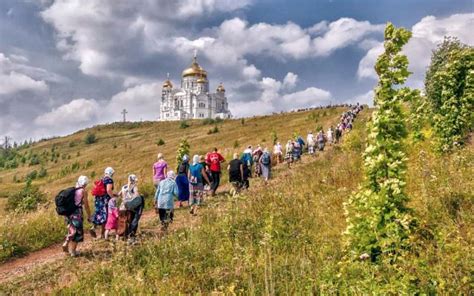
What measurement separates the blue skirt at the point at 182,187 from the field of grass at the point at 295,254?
5.30m

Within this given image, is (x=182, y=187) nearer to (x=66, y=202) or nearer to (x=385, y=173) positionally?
(x=66, y=202)

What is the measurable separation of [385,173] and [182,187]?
34.4ft

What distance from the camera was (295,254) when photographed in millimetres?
7316

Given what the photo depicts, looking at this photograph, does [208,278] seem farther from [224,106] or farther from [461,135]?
[224,106]

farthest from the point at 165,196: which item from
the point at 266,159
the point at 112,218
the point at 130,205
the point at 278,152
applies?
the point at 278,152

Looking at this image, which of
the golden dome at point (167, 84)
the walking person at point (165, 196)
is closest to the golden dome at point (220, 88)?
the golden dome at point (167, 84)

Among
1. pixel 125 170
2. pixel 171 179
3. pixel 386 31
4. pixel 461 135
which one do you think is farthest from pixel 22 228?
pixel 125 170

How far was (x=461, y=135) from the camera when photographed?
15.4 metres

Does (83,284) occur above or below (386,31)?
below

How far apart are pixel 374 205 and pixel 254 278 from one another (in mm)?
2308

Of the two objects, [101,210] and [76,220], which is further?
[101,210]

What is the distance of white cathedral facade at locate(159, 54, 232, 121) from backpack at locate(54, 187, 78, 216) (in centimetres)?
12183

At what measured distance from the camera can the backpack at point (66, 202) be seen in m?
9.61

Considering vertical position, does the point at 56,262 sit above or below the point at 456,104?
below
